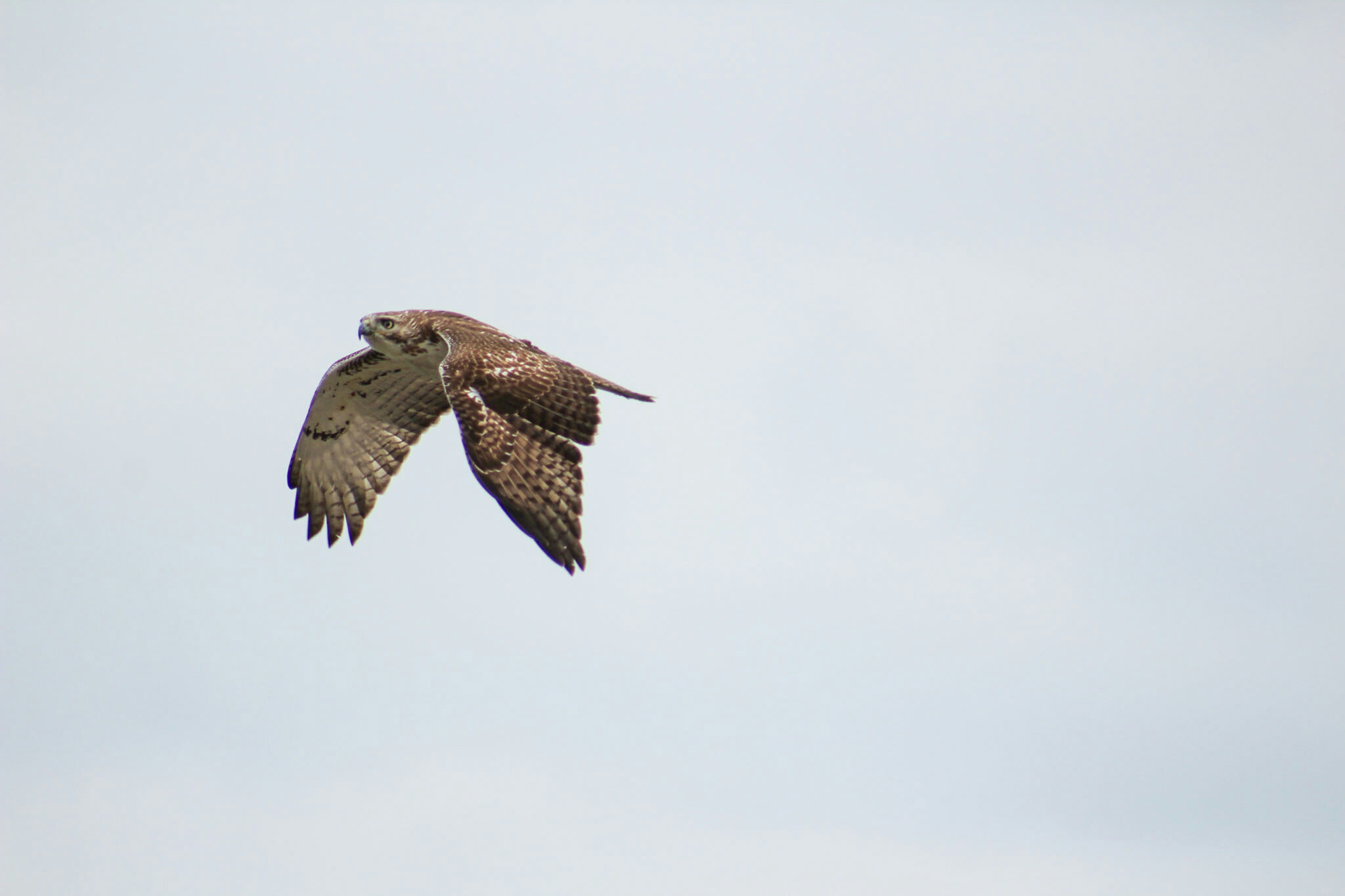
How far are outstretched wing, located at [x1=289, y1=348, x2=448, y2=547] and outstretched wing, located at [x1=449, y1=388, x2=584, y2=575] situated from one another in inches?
224

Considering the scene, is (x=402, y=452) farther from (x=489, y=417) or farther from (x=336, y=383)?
(x=489, y=417)

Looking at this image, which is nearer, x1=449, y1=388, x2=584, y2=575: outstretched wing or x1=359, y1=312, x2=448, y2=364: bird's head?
x1=449, y1=388, x2=584, y2=575: outstretched wing

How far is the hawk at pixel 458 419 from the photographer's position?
19891 mm

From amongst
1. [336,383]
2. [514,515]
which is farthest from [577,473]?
[336,383]

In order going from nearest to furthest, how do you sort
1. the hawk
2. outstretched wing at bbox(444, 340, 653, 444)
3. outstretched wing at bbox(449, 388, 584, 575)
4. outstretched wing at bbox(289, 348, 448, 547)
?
1. outstretched wing at bbox(449, 388, 584, 575)
2. the hawk
3. outstretched wing at bbox(444, 340, 653, 444)
4. outstretched wing at bbox(289, 348, 448, 547)

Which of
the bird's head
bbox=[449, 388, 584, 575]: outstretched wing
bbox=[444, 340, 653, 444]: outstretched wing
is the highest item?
the bird's head

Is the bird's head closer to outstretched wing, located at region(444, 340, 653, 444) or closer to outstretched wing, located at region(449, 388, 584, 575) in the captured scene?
outstretched wing, located at region(444, 340, 653, 444)

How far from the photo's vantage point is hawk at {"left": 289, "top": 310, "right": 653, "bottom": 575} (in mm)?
19891

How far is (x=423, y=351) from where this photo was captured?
2358 cm

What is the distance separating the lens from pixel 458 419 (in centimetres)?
2048

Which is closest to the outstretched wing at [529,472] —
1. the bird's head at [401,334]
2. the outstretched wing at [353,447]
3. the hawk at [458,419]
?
the hawk at [458,419]

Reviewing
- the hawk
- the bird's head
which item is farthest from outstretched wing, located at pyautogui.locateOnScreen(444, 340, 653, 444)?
the bird's head

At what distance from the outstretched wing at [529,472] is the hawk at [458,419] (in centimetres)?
1

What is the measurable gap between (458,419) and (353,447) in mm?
6462
